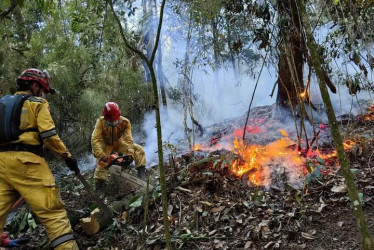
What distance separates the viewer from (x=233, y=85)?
688 inches

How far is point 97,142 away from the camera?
564 cm

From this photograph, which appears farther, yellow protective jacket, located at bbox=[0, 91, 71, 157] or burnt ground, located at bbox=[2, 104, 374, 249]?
yellow protective jacket, located at bbox=[0, 91, 71, 157]

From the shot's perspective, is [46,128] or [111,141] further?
[111,141]

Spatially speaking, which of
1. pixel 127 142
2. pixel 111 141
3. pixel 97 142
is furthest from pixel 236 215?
pixel 111 141

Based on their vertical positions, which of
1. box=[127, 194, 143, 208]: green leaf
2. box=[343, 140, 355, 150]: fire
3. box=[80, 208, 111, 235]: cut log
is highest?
box=[343, 140, 355, 150]: fire

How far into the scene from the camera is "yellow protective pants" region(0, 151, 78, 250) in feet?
10.2

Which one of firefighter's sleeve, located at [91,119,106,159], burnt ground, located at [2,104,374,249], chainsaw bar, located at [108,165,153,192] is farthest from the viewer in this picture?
firefighter's sleeve, located at [91,119,106,159]

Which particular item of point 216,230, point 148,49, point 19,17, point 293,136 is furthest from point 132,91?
point 216,230

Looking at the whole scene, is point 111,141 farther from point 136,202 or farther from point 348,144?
point 348,144

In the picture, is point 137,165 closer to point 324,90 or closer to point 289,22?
point 289,22

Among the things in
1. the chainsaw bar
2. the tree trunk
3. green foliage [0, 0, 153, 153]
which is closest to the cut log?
the chainsaw bar

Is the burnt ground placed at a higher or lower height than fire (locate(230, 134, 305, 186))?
lower

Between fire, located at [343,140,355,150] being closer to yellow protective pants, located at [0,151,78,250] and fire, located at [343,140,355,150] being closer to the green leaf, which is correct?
the green leaf

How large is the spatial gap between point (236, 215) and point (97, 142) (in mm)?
3245
